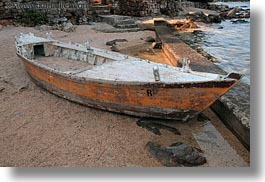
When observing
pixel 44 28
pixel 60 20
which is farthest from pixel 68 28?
pixel 60 20

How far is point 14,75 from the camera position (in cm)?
629

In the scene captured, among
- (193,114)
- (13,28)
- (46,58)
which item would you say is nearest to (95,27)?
(13,28)

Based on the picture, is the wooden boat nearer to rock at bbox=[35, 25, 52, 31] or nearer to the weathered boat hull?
the weathered boat hull

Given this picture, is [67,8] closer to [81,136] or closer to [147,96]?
[81,136]

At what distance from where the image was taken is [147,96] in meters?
3.72

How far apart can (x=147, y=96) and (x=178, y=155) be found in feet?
2.99

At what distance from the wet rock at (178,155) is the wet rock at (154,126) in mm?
429

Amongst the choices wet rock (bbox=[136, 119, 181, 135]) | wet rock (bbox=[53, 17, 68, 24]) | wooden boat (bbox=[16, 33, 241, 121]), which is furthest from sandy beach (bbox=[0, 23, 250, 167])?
wet rock (bbox=[53, 17, 68, 24])

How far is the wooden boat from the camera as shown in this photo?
3477 millimetres

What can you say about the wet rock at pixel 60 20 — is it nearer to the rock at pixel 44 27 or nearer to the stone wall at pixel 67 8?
the stone wall at pixel 67 8

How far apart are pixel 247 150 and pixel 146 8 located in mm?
15571

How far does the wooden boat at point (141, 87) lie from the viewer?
3.48 meters

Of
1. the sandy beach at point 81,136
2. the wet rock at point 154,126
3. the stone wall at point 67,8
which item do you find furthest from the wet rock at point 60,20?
the wet rock at point 154,126

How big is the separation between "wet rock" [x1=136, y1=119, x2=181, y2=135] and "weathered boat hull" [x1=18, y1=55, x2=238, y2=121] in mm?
135
